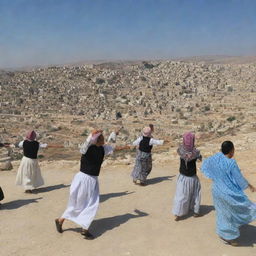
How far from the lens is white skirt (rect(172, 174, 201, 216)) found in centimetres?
713

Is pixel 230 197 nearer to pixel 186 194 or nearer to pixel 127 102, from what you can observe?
pixel 186 194

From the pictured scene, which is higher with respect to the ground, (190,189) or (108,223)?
(190,189)

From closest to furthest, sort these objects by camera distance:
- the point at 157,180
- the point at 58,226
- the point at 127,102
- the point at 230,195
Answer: the point at 230,195 → the point at 58,226 → the point at 157,180 → the point at 127,102

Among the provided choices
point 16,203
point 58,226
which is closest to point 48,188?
point 16,203

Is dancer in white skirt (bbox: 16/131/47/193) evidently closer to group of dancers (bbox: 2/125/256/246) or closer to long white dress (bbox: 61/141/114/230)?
group of dancers (bbox: 2/125/256/246)

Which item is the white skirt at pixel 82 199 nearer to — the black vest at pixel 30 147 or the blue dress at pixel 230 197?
the blue dress at pixel 230 197

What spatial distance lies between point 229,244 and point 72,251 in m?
2.31

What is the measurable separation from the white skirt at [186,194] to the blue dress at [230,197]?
1.07 m

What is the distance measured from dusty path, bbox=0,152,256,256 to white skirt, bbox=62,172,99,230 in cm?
34

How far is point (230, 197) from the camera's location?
19.3ft

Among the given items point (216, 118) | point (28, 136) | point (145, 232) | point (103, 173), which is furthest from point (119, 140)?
point (145, 232)

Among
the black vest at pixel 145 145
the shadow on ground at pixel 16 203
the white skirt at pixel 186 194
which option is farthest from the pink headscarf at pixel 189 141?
the shadow on ground at pixel 16 203

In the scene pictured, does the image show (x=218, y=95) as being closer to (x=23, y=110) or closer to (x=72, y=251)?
(x=23, y=110)

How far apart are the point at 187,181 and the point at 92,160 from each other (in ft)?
5.66
